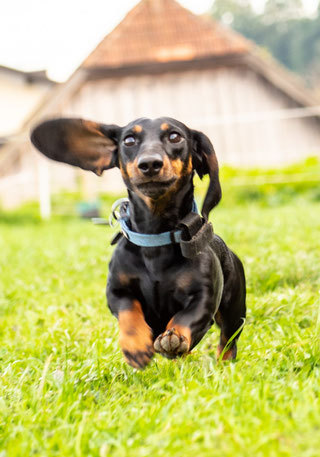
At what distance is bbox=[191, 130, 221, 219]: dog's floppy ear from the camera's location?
295 centimetres

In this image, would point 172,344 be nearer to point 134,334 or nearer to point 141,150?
point 134,334

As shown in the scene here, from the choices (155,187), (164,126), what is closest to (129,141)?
(164,126)

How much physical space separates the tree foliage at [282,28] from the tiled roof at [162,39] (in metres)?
38.5

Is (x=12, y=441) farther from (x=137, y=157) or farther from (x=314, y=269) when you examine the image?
(x=314, y=269)

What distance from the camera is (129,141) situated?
3072mm

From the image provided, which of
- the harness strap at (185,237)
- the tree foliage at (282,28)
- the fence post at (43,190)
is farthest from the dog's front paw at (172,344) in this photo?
the tree foliage at (282,28)

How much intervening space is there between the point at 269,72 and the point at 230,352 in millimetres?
16575

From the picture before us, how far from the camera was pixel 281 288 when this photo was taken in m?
4.61

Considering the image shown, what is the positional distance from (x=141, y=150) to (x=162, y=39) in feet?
56.5

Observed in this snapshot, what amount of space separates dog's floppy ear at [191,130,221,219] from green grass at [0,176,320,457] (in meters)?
0.72

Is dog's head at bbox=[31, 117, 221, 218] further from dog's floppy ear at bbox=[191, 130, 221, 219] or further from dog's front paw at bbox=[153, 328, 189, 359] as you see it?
dog's front paw at bbox=[153, 328, 189, 359]

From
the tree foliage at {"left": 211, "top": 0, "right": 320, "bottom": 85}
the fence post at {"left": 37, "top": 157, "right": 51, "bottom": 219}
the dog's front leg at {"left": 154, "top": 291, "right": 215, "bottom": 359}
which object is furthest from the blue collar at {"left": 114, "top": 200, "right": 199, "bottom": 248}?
the tree foliage at {"left": 211, "top": 0, "right": 320, "bottom": 85}

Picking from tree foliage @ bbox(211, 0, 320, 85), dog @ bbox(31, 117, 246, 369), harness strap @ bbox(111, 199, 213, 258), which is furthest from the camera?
tree foliage @ bbox(211, 0, 320, 85)

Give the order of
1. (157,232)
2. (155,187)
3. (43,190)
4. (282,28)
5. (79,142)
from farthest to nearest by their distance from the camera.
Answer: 1. (282,28)
2. (43,190)
3. (79,142)
4. (157,232)
5. (155,187)
